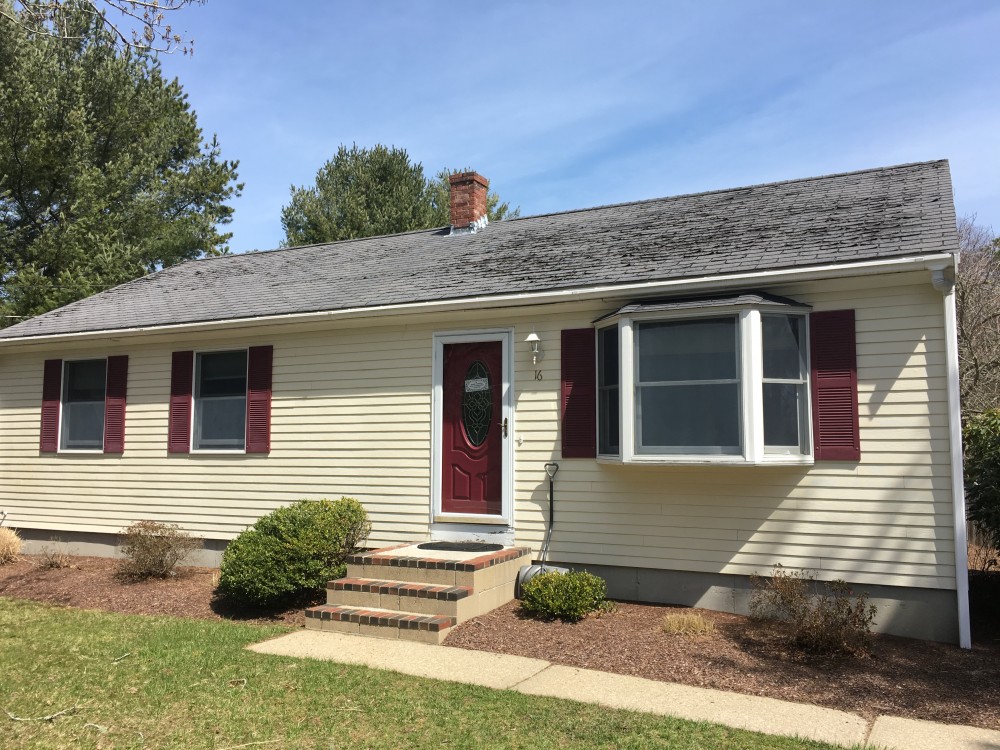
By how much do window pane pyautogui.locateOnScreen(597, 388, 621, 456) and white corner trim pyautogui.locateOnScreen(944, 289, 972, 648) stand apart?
2907 millimetres

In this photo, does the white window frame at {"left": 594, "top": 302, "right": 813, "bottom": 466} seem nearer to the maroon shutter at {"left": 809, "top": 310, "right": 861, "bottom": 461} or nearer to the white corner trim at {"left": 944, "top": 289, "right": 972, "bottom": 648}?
the maroon shutter at {"left": 809, "top": 310, "right": 861, "bottom": 461}

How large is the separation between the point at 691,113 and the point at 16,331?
1159cm

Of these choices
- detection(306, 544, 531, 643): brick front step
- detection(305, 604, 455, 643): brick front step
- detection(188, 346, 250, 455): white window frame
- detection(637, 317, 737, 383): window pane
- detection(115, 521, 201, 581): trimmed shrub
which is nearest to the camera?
detection(305, 604, 455, 643): brick front step

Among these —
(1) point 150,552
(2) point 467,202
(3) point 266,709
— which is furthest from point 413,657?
(2) point 467,202

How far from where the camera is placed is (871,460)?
22.2ft

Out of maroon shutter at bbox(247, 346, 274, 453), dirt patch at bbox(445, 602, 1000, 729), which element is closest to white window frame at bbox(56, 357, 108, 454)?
maroon shutter at bbox(247, 346, 274, 453)

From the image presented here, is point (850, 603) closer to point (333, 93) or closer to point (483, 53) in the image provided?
point (483, 53)

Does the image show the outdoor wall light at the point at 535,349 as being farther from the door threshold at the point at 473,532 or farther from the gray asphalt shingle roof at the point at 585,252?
the door threshold at the point at 473,532

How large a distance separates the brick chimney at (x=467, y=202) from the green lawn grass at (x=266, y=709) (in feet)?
24.3

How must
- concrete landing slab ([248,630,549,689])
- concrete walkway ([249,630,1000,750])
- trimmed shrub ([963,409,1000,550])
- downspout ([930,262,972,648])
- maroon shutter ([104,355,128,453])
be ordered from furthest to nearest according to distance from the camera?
maroon shutter ([104,355,128,453])
trimmed shrub ([963,409,1000,550])
downspout ([930,262,972,648])
concrete landing slab ([248,630,549,689])
concrete walkway ([249,630,1000,750])

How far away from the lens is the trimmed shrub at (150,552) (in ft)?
29.7

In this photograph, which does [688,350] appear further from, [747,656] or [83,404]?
[83,404]

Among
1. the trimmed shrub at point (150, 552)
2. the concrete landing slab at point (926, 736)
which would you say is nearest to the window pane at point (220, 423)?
the trimmed shrub at point (150, 552)

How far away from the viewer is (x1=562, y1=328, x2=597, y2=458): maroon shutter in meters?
7.93
